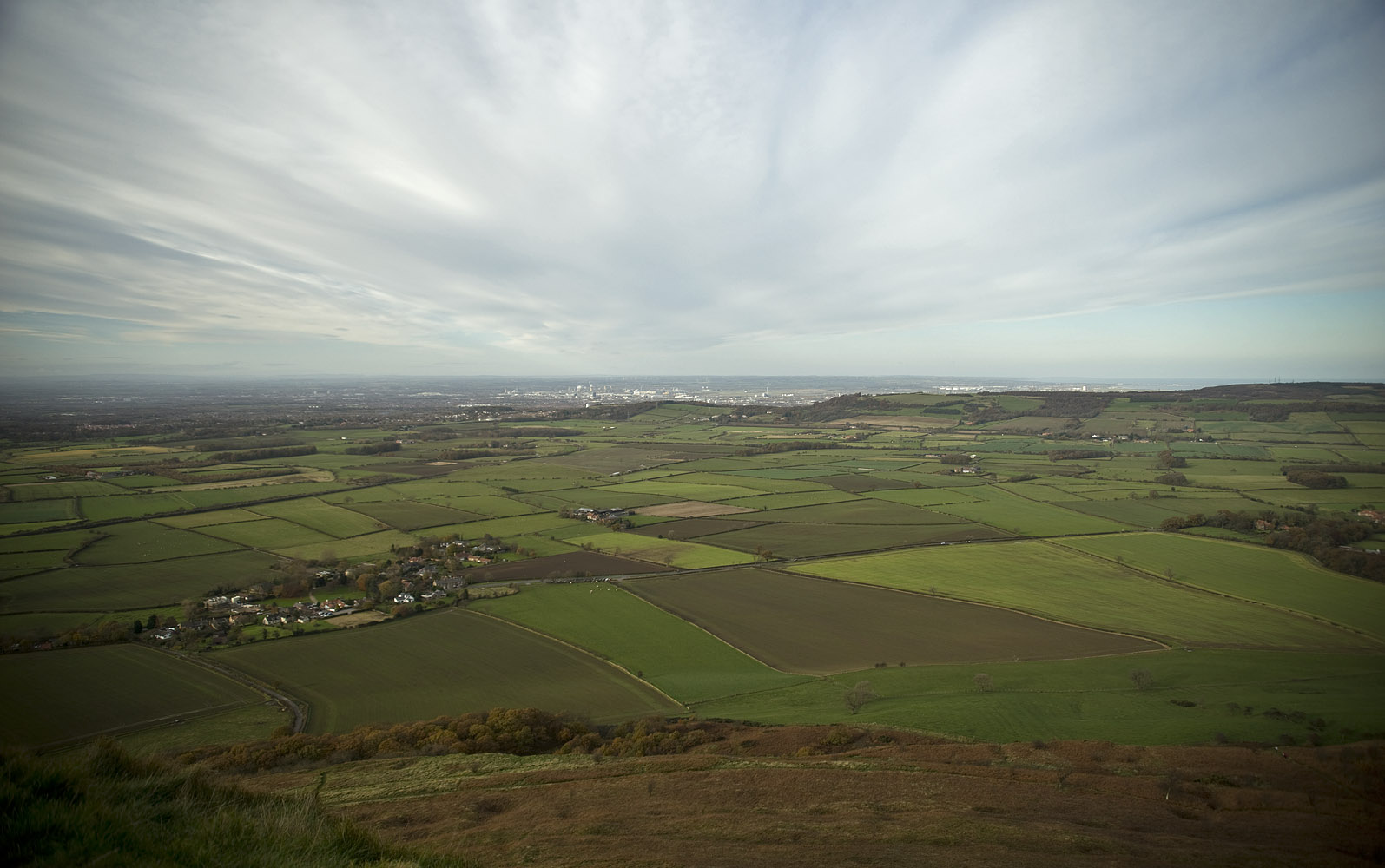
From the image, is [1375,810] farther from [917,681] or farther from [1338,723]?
[917,681]

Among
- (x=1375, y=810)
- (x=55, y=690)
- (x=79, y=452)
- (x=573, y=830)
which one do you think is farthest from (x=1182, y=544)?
(x=79, y=452)

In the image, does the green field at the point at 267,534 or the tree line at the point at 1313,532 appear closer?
the tree line at the point at 1313,532

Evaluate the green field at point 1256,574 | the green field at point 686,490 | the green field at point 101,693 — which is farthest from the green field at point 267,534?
the green field at point 1256,574

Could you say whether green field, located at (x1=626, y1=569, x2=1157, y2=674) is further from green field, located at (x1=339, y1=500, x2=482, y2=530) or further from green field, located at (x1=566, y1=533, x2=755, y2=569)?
green field, located at (x1=339, y1=500, x2=482, y2=530)

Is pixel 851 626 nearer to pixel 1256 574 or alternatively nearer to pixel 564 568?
pixel 564 568

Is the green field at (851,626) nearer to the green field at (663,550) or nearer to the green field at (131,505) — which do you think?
the green field at (663,550)
